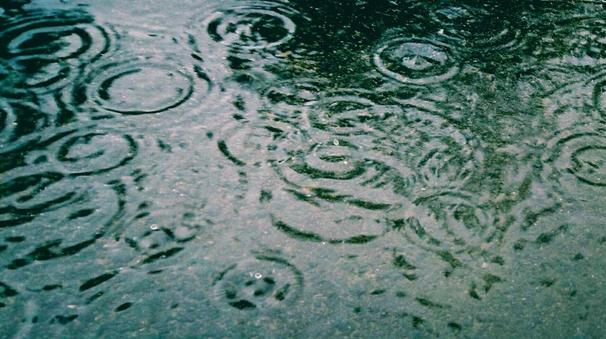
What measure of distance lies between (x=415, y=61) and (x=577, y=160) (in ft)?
2.07

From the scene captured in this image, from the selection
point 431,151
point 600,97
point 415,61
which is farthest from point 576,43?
point 431,151

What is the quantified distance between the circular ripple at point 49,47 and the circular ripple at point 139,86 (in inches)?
3.6

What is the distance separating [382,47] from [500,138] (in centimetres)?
58

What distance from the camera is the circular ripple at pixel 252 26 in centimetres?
186

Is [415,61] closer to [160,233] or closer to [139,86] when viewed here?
[139,86]

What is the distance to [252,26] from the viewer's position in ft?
6.34

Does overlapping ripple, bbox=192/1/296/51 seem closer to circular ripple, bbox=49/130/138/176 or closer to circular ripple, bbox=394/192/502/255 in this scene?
circular ripple, bbox=49/130/138/176

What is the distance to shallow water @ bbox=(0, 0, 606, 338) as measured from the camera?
1.09 m

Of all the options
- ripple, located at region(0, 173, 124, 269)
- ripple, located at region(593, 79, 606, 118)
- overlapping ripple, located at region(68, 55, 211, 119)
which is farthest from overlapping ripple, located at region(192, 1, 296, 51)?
ripple, located at region(593, 79, 606, 118)

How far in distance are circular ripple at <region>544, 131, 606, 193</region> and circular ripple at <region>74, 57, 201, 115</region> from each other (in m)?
1.08

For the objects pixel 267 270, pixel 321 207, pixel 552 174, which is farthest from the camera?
pixel 552 174

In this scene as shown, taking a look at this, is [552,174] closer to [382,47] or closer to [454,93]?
Result: [454,93]

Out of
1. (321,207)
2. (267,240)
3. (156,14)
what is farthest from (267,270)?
(156,14)

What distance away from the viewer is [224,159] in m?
1.42
